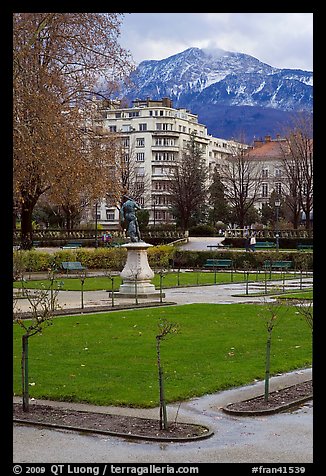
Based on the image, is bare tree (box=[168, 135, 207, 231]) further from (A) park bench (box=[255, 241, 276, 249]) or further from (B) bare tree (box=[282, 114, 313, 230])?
(A) park bench (box=[255, 241, 276, 249])

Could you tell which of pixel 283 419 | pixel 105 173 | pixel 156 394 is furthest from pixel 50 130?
pixel 283 419

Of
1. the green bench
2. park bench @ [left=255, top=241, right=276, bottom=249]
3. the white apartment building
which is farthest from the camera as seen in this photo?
the white apartment building

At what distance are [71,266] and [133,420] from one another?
28.5 meters

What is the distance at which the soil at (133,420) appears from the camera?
25.4 feet

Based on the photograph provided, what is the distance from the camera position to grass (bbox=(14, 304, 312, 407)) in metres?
9.98

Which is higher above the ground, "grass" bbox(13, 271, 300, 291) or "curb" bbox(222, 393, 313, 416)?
"curb" bbox(222, 393, 313, 416)

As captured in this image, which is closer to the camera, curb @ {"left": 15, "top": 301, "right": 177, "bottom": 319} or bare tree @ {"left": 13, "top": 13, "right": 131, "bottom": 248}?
curb @ {"left": 15, "top": 301, "right": 177, "bottom": 319}

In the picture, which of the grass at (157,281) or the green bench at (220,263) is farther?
the green bench at (220,263)

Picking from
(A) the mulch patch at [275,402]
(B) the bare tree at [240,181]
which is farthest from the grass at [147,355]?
(B) the bare tree at [240,181]

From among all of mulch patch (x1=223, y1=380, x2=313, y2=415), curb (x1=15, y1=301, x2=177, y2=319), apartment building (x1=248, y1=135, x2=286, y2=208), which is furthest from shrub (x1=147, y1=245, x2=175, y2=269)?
apartment building (x1=248, y1=135, x2=286, y2=208)

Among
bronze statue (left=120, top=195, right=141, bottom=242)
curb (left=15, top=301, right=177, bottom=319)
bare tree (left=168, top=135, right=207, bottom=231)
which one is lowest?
curb (left=15, top=301, right=177, bottom=319)

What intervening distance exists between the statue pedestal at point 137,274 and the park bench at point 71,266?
11.6 m

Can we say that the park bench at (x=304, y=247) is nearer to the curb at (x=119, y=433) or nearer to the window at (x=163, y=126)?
the curb at (x=119, y=433)

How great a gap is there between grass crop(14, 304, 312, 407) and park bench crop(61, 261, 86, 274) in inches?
683
